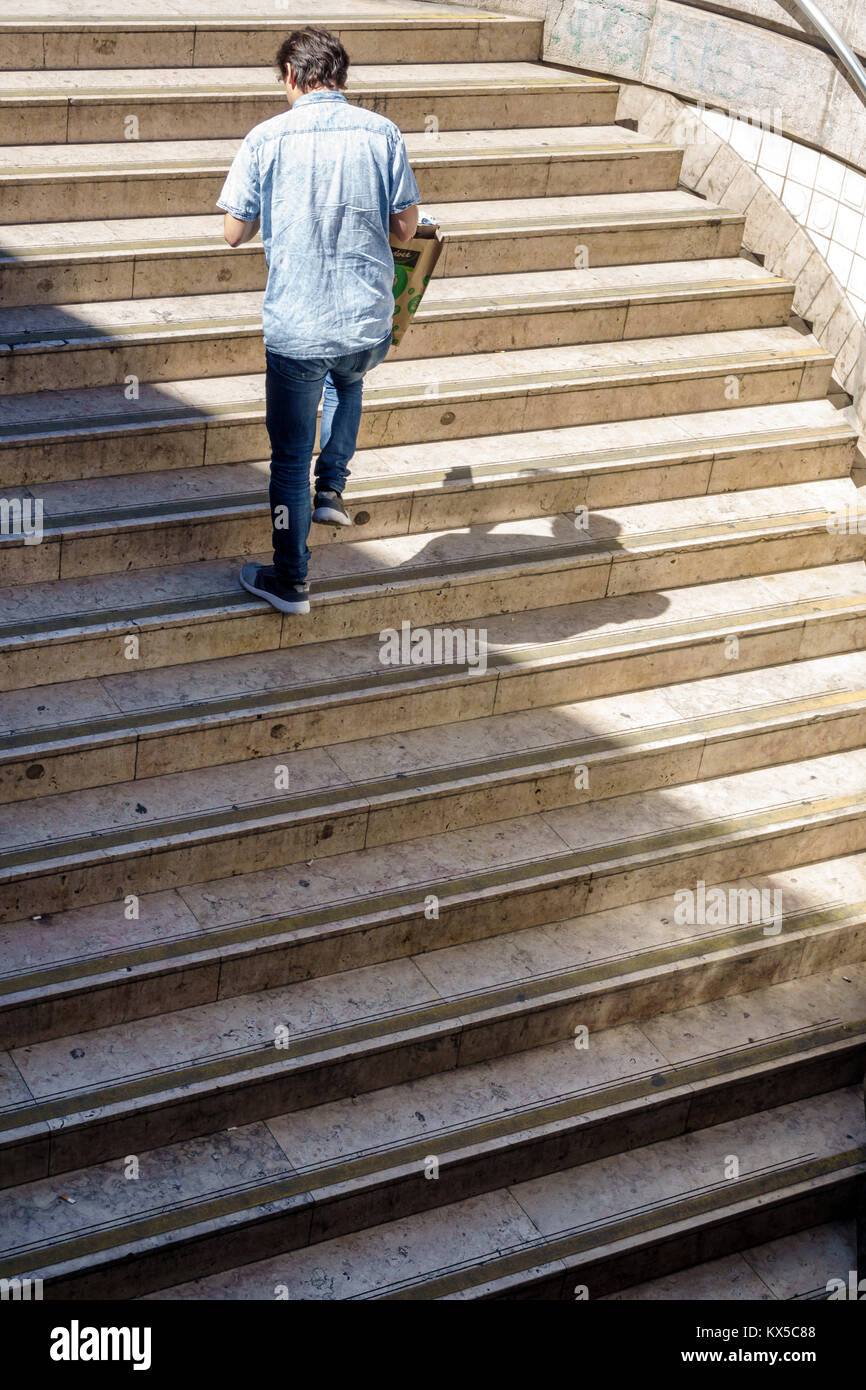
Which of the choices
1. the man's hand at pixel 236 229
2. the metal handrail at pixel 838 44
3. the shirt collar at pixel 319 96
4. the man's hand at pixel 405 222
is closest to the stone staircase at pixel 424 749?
the metal handrail at pixel 838 44

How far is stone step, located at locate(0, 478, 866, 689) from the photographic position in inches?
235

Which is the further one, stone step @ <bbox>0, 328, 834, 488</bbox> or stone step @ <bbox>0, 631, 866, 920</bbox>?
stone step @ <bbox>0, 328, 834, 488</bbox>

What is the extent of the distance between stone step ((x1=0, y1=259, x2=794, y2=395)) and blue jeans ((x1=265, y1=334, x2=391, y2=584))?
1.06 meters

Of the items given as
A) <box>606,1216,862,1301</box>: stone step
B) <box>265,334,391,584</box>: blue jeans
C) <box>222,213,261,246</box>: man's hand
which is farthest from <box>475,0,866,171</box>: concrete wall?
<box>606,1216,862,1301</box>: stone step

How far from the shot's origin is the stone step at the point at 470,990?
5.15 metres

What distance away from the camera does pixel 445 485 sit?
6.82 meters

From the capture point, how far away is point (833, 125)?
7582mm

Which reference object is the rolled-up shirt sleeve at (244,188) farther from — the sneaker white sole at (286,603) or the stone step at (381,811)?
the stone step at (381,811)

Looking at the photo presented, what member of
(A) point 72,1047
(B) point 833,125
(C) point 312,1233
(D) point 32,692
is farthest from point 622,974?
(B) point 833,125

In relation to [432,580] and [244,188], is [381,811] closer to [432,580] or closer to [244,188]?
[432,580]

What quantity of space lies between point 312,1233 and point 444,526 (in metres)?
2.96

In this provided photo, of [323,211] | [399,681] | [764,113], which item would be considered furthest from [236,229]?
[764,113]

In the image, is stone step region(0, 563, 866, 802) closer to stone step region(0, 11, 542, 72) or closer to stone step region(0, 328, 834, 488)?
stone step region(0, 328, 834, 488)

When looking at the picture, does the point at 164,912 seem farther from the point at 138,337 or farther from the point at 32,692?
the point at 138,337
